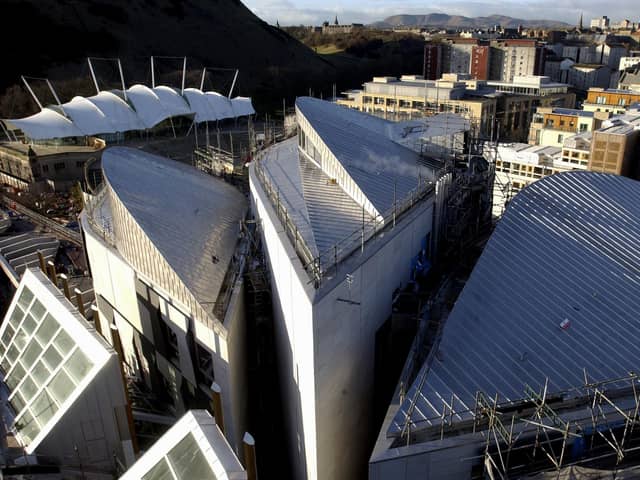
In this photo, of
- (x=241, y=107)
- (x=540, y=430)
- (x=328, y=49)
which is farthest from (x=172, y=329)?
(x=328, y=49)

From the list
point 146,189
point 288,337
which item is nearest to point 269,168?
point 146,189

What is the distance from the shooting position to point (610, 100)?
176 ft

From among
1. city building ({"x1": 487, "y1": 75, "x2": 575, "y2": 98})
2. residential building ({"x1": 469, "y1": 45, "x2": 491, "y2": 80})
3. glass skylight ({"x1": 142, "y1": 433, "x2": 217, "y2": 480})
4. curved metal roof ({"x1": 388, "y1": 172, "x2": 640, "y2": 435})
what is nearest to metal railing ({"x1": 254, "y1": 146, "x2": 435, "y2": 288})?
curved metal roof ({"x1": 388, "y1": 172, "x2": 640, "y2": 435})

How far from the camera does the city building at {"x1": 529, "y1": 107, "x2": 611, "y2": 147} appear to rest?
43656 millimetres

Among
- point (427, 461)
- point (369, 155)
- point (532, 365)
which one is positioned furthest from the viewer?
point (369, 155)

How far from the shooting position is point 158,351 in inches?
557

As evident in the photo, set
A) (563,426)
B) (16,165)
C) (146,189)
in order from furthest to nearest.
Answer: (16,165)
(146,189)
(563,426)

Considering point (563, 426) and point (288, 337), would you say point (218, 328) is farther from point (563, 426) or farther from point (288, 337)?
point (563, 426)

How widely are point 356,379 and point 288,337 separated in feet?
6.05

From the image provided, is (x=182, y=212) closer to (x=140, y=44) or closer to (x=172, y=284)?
(x=172, y=284)

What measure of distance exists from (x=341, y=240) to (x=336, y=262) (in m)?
1.36

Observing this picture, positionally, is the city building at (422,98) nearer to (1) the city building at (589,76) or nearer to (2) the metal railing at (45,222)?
(2) the metal railing at (45,222)

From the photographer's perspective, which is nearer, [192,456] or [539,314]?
[192,456]

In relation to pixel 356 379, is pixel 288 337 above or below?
above
